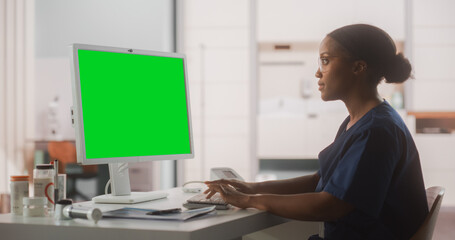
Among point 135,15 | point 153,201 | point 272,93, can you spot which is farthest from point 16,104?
point 153,201

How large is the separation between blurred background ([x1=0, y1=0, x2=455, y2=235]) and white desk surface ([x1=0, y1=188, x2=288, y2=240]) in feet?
13.0

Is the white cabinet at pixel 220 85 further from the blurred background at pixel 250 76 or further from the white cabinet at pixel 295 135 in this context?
the white cabinet at pixel 295 135

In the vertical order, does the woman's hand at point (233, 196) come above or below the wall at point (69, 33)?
below

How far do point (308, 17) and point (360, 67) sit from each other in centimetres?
421

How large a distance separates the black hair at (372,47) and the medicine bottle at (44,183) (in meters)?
0.95

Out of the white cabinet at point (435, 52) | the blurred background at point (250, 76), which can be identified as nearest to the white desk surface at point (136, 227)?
the blurred background at point (250, 76)

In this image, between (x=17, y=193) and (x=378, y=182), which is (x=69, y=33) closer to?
(x=17, y=193)

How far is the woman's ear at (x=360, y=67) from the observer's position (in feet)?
5.22

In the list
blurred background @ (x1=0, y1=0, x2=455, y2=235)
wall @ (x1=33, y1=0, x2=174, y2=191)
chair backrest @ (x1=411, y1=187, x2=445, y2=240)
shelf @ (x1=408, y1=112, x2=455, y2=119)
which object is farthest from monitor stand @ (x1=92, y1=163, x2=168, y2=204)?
shelf @ (x1=408, y1=112, x2=455, y2=119)

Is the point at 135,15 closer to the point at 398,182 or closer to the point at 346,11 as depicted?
the point at 346,11

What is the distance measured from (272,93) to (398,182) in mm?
4506

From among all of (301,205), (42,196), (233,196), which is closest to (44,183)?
(42,196)

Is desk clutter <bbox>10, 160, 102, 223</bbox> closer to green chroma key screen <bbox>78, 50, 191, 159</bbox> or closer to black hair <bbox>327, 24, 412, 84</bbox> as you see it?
green chroma key screen <bbox>78, 50, 191, 159</bbox>

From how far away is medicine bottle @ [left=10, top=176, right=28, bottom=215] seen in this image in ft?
5.14
